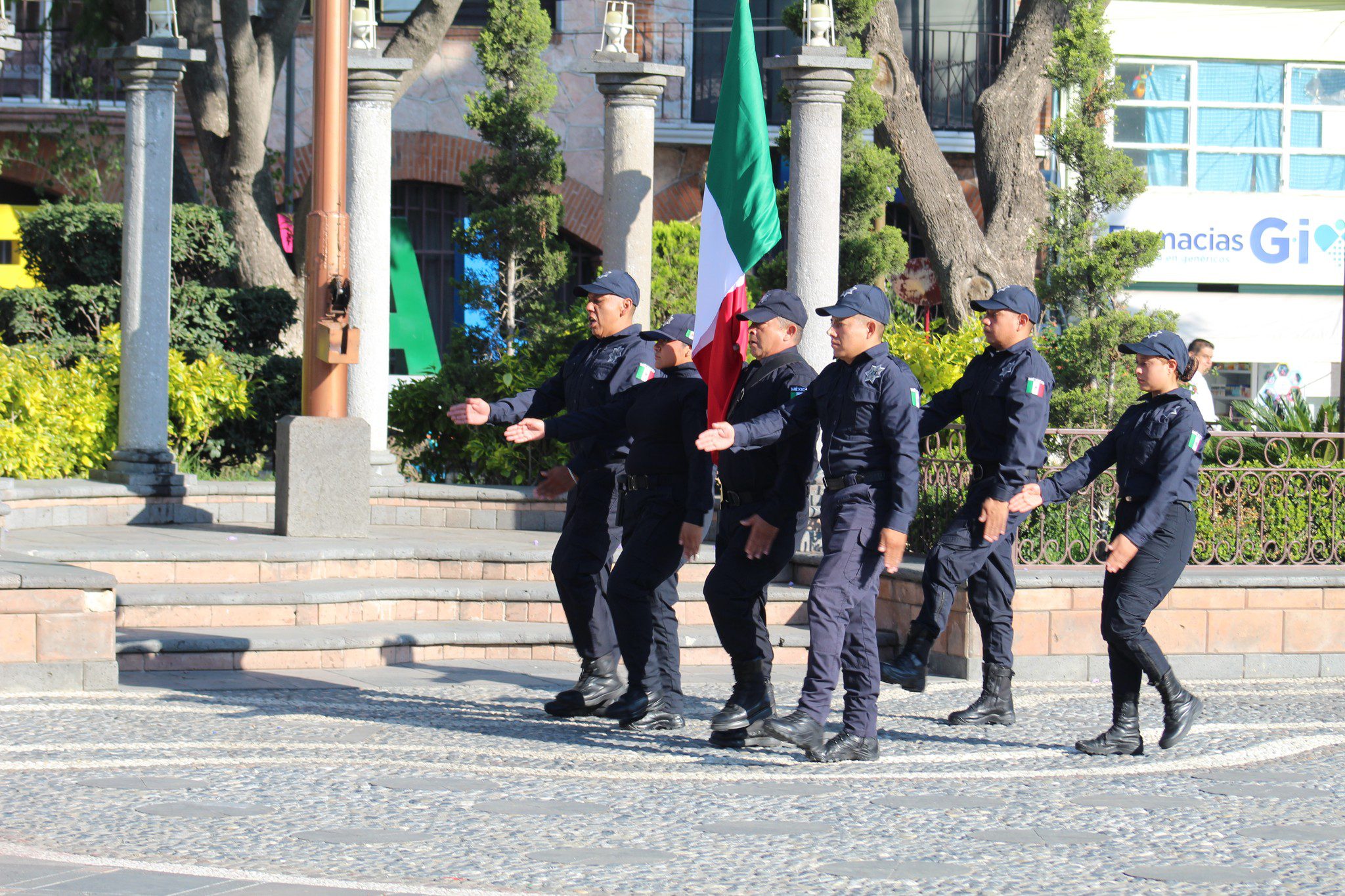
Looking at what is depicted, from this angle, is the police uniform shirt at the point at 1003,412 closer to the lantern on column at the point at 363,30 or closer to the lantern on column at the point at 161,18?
the lantern on column at the point at 363,30

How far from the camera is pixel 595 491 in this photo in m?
8.23

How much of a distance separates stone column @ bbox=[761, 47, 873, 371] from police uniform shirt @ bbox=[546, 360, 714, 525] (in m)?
4.48

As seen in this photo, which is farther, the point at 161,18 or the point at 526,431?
the point at 161,18

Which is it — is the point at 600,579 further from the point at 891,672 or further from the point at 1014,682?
the point at 1014,682

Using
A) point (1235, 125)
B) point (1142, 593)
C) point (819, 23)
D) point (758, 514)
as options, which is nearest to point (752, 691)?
point (758, 514)

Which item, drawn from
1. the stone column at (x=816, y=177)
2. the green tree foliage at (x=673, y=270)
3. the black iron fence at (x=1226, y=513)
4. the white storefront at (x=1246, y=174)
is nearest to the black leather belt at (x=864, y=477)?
the black iron fence at (x=1226, y=513)

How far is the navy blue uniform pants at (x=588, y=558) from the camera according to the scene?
26.8 feet

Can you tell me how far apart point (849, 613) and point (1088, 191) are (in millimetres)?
7107

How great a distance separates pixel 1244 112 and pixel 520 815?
1993 centimetres

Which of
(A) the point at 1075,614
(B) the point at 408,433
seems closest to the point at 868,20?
(B) the point at 408,433

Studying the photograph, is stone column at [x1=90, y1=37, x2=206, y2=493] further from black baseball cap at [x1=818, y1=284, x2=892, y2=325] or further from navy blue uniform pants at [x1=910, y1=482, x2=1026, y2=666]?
black baseball cap at [x1=818, y1=284, x2=892, y2=325]

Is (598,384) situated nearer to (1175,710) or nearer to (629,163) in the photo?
(1175,710)

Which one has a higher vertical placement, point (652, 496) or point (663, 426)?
point (663, 426)

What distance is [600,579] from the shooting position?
827 cm
